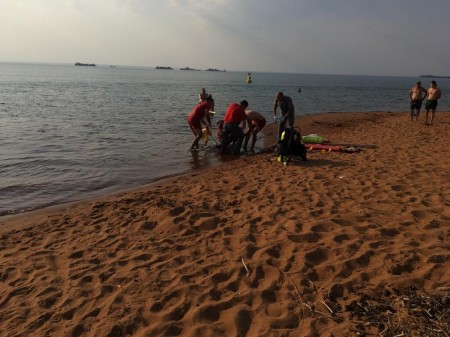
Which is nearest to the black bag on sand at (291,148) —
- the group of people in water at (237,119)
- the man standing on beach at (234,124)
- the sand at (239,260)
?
the group of people in water at (237,119)

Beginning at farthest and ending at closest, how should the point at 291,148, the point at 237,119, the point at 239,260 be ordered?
the point at 237,119, the point at 291,148, the point at 239,260

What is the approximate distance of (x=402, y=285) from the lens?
3.49m

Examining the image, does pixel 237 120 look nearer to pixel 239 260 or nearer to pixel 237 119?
pixel 237 119

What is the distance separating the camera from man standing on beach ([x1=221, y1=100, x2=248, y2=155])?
1027 centimetres

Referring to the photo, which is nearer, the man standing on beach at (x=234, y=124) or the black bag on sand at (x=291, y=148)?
the black bag on sand at (x=291, y=148)

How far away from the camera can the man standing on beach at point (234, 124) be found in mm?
10266

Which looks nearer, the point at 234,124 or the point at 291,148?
the point at 291,148

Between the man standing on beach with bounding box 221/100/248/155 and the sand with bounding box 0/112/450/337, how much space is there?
343 cm

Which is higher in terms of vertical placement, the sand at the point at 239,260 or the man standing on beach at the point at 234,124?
the man standing on beach at the point at 234,124

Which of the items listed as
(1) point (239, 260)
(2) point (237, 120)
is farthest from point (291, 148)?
(1) point (239, 260)

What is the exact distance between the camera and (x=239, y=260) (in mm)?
4215

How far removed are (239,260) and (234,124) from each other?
21.6 feet

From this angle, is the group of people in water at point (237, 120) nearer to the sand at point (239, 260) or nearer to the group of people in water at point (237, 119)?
the group of people in water at point (237, 119)

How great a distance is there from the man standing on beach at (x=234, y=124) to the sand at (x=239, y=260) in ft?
11.2
